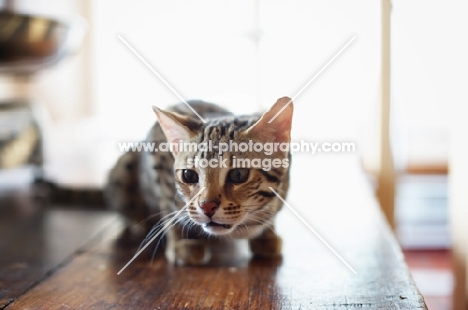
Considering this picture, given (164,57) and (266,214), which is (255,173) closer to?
(266,214)

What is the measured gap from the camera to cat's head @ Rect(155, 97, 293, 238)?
0.75m

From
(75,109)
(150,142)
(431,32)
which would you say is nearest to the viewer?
(150,142)

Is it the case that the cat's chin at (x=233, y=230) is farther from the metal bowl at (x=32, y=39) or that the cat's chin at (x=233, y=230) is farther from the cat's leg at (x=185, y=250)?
the metal bowl at (x=32, y=39)

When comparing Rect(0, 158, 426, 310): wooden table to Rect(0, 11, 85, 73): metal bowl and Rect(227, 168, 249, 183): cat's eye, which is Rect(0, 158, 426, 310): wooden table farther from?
Rect(0, 11, 85, 73): metal bowl

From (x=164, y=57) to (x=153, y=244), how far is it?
68 centimetres

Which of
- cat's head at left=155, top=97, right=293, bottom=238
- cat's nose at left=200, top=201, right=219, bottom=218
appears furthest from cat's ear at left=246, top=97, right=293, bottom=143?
cat's nose at left=200, top=201, right=219, bottom=218

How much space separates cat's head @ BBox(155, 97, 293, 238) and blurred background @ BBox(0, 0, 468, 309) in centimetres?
7

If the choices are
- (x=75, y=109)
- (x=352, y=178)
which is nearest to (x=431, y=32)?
(x=352, y=178)

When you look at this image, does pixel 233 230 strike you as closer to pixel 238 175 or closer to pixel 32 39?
pixel 238 175

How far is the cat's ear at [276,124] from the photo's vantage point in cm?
74

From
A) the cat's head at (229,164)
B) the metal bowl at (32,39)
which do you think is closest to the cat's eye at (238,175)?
the cat's head at (229,164)

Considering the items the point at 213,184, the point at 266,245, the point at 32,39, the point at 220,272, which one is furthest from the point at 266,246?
the point at 32,39

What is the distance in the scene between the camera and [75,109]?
2.88 metres

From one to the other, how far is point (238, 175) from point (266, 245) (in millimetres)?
190
